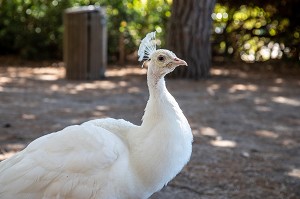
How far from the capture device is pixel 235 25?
11570mm

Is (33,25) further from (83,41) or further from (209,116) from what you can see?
(209,116)

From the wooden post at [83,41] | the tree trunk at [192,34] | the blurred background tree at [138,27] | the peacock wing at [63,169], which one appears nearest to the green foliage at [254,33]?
the blurred background tree at [138,27]

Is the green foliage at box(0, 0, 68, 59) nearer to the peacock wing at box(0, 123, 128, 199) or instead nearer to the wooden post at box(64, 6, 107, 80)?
the wooden post at box(64, 6, 107, 80)

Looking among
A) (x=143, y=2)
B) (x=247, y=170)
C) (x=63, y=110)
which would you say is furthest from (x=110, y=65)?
(x=247, y=170)

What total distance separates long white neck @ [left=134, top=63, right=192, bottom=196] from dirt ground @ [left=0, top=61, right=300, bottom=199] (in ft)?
3.19

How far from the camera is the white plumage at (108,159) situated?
108 inches

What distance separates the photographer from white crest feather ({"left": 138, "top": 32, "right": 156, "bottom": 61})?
2.98 meters

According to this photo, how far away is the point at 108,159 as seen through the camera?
278cm

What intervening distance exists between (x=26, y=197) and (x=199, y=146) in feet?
8.26

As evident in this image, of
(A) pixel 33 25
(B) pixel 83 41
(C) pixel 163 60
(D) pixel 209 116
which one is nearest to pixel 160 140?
Result: (C) pixel 163 60

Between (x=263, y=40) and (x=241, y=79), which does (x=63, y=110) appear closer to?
(x=241, y=79)

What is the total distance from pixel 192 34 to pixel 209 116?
2851 mm

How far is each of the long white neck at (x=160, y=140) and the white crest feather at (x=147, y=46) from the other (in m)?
0.10

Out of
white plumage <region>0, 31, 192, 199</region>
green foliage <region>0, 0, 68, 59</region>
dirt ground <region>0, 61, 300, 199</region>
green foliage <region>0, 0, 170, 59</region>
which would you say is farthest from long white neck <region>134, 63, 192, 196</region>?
green foliage <region>0, 0, 68, 59</region>
